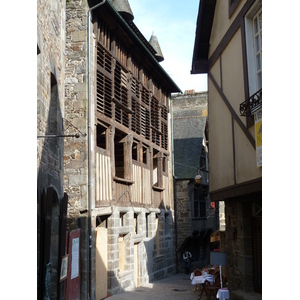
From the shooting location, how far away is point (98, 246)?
11.7 m

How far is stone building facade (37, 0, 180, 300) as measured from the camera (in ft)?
25.7

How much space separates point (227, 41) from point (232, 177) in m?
2.28

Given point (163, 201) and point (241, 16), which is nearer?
point (241, 16)

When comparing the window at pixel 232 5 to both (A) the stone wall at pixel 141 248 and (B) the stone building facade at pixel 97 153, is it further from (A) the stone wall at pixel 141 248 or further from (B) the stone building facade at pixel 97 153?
(A) the stone wall at pixel 141 248

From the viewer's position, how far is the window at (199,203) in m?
20.6

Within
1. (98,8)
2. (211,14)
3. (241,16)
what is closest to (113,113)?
(98,8)

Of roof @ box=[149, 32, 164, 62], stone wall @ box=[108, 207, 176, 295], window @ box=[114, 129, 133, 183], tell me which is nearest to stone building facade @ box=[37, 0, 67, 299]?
stone wall @ box=[108, 207, 176, 295]

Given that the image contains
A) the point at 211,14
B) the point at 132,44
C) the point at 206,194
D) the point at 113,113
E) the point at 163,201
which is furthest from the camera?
the point at 206,194

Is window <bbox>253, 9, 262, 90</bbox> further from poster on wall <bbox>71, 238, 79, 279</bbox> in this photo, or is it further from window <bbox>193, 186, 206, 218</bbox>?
window <bbox>193, 186, 206, 218</bbox>

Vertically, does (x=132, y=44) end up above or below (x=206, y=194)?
above

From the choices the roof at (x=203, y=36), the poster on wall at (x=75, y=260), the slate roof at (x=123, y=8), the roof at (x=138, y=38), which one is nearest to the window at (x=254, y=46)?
the roof at (x=203, y=36)

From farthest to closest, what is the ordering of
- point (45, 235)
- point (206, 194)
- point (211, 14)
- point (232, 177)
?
1. point (206, 194)
2. point (211, 14)
3. point (232, 177)
4. point (45, 235)

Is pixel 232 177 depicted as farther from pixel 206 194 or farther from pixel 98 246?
pixel 206 194

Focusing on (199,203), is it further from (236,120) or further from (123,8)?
(236,120)
